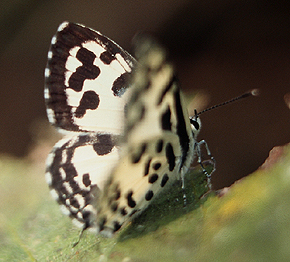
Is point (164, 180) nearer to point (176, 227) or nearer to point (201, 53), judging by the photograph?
point (176, 227)

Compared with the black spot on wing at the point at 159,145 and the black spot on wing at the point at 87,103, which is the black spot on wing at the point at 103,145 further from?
the black spot on wing at the point at 159,145

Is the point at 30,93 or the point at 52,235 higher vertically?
the point at 30,93

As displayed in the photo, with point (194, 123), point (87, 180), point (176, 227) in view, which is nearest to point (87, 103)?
point (87, 180)

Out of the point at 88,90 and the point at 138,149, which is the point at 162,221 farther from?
the point at 88,90

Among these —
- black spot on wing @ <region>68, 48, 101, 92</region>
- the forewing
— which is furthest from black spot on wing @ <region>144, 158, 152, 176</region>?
black spot on wing @ <region>68, 48, 101, 92</region>

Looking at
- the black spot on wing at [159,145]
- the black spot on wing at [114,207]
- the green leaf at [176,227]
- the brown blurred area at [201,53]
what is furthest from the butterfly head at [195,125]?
the brown blurred area at [201,53]

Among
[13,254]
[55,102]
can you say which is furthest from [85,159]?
[13,254]
